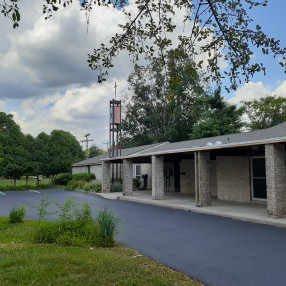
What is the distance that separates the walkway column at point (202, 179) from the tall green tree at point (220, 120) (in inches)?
716

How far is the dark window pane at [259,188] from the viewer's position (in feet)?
48.3

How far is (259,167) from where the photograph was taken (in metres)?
15.0

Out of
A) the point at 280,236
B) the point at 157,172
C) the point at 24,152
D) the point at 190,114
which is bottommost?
the point at 280,236

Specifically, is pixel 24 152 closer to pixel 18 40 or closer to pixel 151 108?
pixel 151 108

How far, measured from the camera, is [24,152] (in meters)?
29.6

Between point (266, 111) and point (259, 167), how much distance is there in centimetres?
2838

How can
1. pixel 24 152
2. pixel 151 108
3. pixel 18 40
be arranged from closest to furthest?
pixel 18 40 < pixel 24 152 < pixel 151 108

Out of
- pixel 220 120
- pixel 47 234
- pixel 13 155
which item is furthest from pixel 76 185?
pixel 47 234

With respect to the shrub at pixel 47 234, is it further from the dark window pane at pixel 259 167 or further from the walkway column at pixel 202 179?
the dark window pane at pixel 259 167

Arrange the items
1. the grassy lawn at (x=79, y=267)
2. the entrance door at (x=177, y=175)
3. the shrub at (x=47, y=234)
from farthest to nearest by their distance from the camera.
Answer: the entrance door at (x=177, y=175) → the shrub at (x=47, y=234) → the grassy lawn at (x=79, y=267)

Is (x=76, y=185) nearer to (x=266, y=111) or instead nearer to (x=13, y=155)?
(x=13, y=155)

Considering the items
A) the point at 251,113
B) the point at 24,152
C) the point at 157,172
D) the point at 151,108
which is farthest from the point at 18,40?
the point at 251,113

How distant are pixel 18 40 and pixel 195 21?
4.74 metres

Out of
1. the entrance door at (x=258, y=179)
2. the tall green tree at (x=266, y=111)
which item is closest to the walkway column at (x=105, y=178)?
the entrance door at (x=258, y=179)
